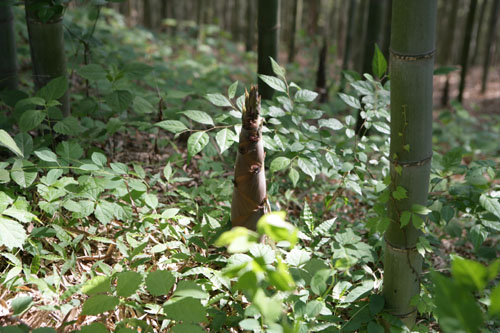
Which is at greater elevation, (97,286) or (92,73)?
(92,73)

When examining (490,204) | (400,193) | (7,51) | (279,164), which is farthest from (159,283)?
(7,51)

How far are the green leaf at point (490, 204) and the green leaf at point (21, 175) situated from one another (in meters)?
1.95

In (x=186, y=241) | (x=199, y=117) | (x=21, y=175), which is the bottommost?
(x=186, y=241)

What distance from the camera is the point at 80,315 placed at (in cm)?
141

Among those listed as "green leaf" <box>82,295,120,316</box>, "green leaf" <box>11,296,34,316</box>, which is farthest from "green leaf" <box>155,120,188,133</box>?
"green leaf" <box>11,296,34,316</box>

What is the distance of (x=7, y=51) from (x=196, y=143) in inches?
68.7

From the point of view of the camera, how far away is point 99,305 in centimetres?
139

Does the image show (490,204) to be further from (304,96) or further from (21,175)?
(21,175)

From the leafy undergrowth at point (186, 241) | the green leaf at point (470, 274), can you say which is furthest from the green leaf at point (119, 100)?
the green leaf at point (470, 274)

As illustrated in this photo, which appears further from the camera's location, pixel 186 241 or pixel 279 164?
pixel 186 241

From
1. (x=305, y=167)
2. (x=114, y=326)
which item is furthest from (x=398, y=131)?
(x=114, y=326)

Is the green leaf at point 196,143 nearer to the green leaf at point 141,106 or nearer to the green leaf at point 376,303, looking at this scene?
the green leaf at point 141,106

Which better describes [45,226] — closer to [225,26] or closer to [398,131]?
[398,131]

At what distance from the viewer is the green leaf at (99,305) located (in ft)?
4.53
